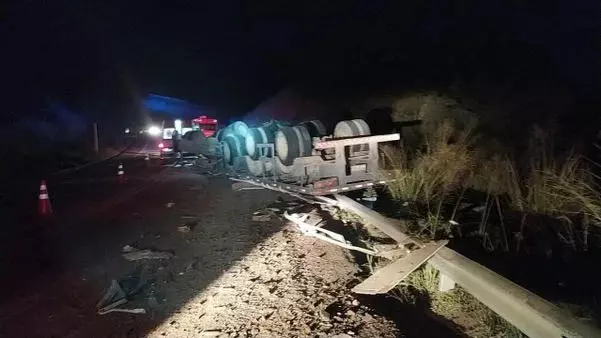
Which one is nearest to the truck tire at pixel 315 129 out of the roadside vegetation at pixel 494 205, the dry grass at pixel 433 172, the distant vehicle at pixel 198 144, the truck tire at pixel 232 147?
the roadside vegetation at pixel 494 205

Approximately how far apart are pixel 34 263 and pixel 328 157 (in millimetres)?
5494

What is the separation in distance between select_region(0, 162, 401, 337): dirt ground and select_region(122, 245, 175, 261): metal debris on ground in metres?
0.10

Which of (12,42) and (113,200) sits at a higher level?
(12,42)

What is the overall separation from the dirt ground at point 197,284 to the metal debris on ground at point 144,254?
0.31 feet

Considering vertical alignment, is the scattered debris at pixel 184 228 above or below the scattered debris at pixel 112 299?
above

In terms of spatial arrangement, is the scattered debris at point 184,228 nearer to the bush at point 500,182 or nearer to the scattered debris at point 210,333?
the scattered debris at point 210,333

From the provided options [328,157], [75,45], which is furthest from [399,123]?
[75,45]

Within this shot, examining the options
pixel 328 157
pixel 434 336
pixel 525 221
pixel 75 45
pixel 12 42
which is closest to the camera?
pixel 434 336

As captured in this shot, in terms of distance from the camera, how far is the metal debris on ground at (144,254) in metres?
6.28

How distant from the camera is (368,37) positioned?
26047 mm

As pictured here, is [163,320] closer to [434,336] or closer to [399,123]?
[434,336]

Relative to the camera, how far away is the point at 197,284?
17.4ft

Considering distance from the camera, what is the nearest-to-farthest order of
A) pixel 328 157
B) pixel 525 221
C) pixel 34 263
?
pixel 34 263
pixel 525 221
pixel 328 157

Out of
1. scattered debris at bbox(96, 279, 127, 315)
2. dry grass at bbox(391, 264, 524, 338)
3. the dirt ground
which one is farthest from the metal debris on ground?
dry grass at bbox(391, 264, 524, 338)
